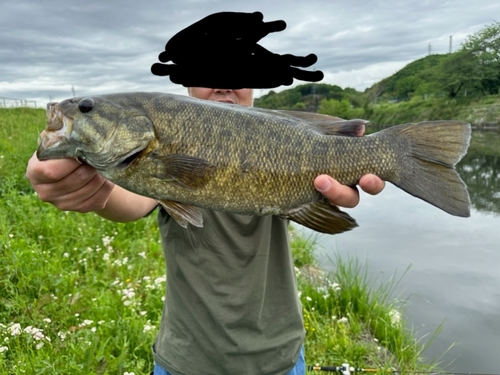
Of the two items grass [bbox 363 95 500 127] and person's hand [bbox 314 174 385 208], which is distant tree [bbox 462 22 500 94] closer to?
grass [bbox 363 95 500 127]

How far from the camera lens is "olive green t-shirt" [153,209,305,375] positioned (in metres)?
2.40

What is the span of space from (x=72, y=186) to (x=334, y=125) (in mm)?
1444

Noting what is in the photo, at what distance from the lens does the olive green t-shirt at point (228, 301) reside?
240 centimetres

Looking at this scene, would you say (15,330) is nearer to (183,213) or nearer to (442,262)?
(183,213)

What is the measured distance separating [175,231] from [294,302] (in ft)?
2.85

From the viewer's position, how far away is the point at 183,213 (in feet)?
7.02

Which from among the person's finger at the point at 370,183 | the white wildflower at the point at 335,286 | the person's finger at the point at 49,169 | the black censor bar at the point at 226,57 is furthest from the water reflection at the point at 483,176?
the person's finger at the point at 49,169

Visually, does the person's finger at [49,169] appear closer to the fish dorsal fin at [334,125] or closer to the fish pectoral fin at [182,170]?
the fish pectoral fin at [182,170]

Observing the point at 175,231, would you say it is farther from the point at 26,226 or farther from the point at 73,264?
the point at 26,226

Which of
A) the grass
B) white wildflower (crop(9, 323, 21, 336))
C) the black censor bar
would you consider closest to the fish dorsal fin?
the black censor bar

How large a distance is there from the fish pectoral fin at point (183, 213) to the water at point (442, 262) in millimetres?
5233

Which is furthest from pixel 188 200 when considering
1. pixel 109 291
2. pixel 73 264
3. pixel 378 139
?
pixel 73 264

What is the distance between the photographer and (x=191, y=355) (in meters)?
2.42

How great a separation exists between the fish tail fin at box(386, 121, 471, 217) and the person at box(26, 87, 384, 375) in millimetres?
200
